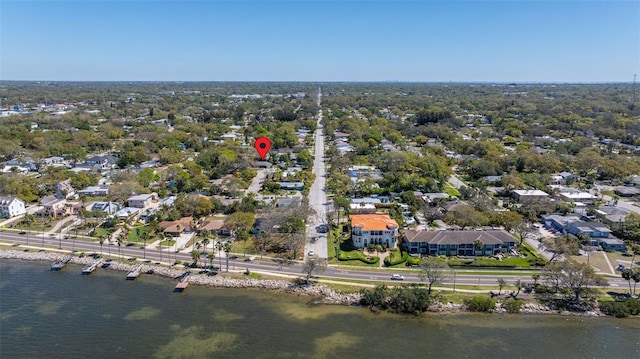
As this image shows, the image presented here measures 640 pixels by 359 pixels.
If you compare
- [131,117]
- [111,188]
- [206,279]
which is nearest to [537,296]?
[206,279]

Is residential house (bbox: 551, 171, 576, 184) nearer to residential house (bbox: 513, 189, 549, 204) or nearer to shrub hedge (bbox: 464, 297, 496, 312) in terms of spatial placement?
residential house (bbox: 513, 189, 549, 204)

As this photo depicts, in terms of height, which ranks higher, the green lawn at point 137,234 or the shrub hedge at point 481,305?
the green lawn at point 137,234

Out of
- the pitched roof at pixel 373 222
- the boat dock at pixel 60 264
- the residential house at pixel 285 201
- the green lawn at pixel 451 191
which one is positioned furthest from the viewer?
the green lawn at pixel 451 191

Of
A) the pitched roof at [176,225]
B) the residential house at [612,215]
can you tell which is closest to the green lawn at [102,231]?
the pitched roof at [176,225]

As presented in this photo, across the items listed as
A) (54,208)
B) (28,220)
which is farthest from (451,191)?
(28,220)

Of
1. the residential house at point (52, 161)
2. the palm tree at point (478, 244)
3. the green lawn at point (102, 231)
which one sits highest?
the residential house at point (52, 161)

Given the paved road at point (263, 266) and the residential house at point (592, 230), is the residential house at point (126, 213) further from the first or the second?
the residential house at point (592, 230)
